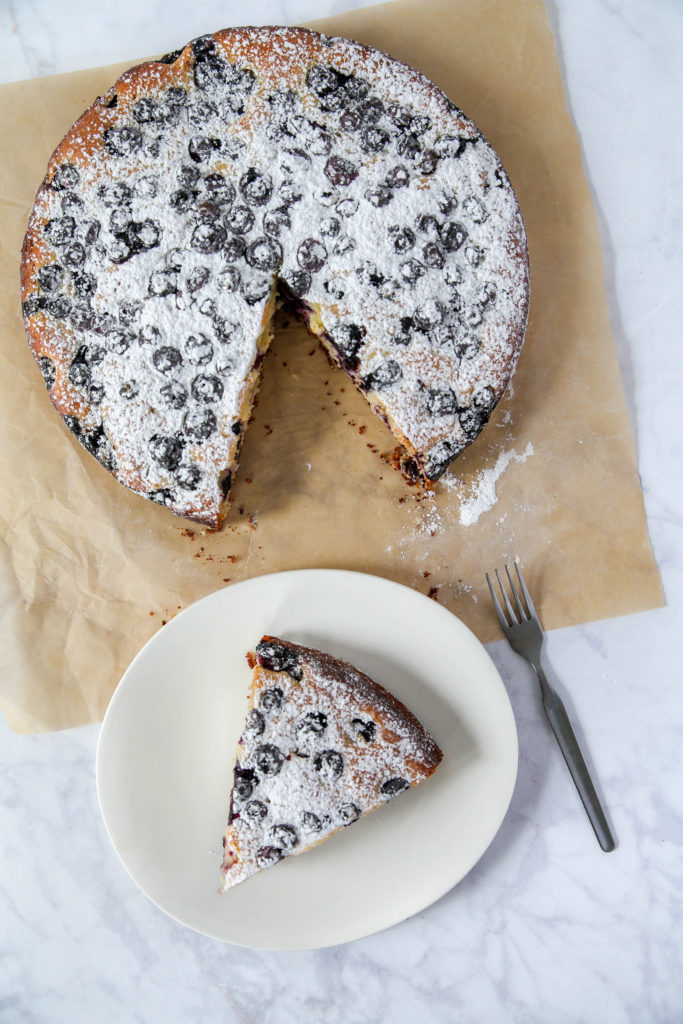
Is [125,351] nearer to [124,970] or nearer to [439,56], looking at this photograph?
[439,56]

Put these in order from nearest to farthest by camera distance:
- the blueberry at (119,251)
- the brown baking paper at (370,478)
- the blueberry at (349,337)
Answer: the blueberry at (119,251) < the blueberry at (349,337) < the brown baking paper at (370,478)

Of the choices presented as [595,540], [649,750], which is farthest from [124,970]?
[595,540]

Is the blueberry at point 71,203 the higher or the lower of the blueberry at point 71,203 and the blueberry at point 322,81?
the lower

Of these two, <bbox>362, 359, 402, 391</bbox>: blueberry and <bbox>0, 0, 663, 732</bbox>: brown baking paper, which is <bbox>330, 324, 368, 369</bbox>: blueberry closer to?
<bbox>362, 359, 402, 391</bbox>: blueberry

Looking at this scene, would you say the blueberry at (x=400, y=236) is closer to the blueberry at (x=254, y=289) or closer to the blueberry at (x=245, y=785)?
the blueberry at (x=254, y=289)

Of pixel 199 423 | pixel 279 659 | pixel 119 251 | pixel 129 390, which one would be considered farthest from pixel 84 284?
pixel 279 659

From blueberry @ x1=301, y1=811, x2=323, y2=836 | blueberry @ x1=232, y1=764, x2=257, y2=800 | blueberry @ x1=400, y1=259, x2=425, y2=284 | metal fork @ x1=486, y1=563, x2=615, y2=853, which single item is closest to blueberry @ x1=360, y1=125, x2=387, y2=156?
blueberry @ x1=400, y1=259, x2=425, y2=284

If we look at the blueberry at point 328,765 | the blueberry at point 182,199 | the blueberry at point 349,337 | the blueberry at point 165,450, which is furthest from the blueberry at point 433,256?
the blueberry at point 328,765
